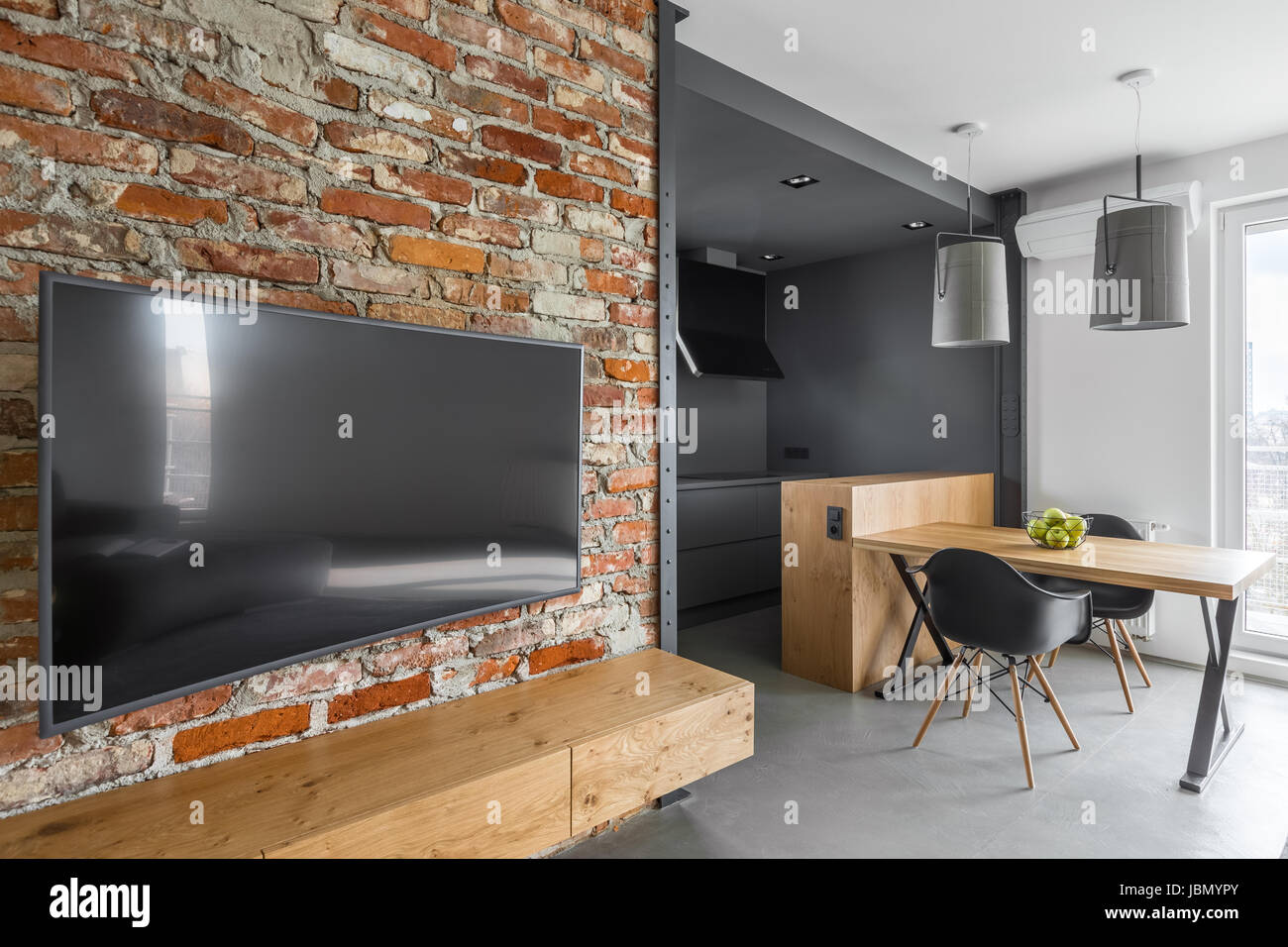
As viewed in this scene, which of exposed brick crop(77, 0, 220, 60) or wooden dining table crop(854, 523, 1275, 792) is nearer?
exposed brick crop(77, 0, 220, 60)

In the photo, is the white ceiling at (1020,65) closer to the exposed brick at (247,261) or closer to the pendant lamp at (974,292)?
the pendant lamp at (974,292)

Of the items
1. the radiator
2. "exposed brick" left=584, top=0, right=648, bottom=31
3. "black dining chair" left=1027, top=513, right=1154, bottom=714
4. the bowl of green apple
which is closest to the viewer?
"exposed brick" left=584, top=0, right=648, bottom=31

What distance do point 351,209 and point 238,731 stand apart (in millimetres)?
1150

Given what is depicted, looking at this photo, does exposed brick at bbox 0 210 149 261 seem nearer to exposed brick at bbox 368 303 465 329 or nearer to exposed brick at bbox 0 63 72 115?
exposed brick at bbox 0 63 72 115

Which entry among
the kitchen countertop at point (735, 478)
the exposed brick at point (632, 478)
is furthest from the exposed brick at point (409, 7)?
the kitchen countertop at point (735, 478)

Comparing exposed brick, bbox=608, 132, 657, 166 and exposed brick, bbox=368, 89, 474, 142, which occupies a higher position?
exposed brick, bbox=608, 132, 657, 166

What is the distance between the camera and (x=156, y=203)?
133 centimetres

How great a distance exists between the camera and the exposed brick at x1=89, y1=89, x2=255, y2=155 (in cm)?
128

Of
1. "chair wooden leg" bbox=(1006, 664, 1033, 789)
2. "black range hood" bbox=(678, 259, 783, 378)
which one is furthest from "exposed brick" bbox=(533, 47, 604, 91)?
"black range hood" bbox=(678, 259, 783, 378)

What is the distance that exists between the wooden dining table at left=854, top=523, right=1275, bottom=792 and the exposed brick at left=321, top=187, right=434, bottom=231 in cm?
234

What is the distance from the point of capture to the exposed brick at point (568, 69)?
192 centimetres

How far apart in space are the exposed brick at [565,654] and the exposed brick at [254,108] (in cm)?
137

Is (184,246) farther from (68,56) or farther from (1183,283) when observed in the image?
(1183,283)

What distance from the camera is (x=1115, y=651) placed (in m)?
3.27
